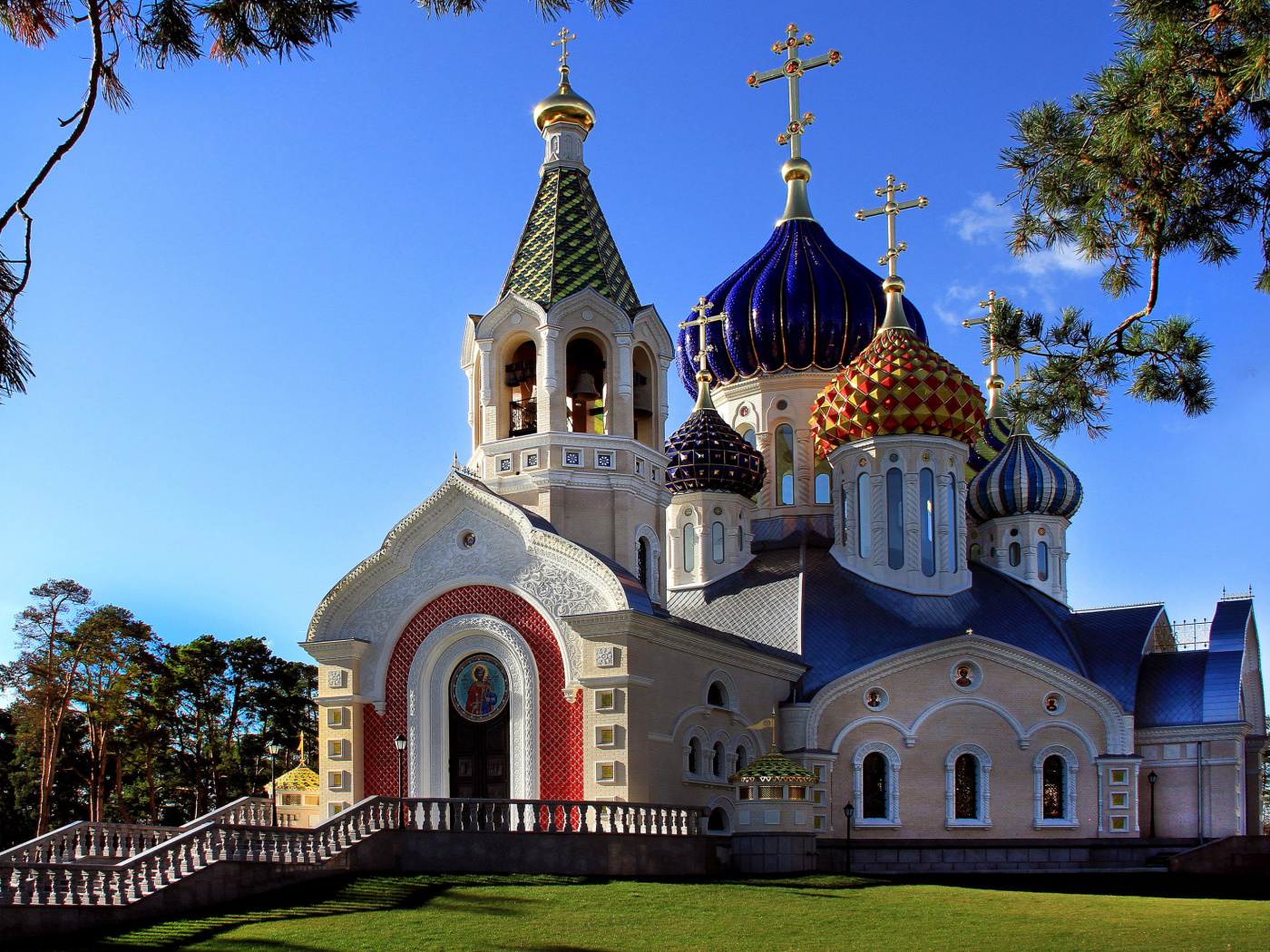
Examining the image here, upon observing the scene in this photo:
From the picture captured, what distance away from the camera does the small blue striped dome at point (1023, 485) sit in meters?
31.0

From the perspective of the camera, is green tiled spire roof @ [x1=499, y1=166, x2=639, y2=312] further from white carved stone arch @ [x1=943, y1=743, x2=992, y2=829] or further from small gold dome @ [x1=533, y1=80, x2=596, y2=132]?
white carved stone arch @ [x1=943, y1=743, x2=992, y2=829]

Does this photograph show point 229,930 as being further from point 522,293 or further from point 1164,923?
point 522,293

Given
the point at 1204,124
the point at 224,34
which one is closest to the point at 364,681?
the point at 224,34

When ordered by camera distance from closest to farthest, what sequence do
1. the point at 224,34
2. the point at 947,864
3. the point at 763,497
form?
the point at 224,34, the point at 947,864, the point at 763,497

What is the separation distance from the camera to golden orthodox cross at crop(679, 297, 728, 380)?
30625 millimetres

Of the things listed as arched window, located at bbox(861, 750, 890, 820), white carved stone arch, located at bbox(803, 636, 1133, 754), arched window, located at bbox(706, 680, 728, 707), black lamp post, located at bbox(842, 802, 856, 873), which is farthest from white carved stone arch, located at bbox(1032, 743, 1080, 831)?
arched window, located at bbox(706, 680, 728, 707)

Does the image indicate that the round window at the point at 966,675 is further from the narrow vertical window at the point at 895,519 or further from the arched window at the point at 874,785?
the narrow vertical window at the point at 895,519

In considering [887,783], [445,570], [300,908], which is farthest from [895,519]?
[300,908]

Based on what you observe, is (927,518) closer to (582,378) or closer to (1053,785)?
(1053,785)

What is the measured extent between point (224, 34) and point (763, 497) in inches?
910

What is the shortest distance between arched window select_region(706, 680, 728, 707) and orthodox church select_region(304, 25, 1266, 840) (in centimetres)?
8

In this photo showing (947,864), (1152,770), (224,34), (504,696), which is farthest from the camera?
(1152,770)

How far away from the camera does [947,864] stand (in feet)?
77.0

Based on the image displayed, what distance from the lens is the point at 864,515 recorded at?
2769 centimetres
